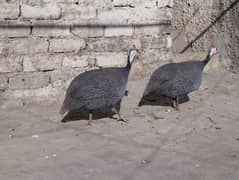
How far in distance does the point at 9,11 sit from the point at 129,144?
225cm

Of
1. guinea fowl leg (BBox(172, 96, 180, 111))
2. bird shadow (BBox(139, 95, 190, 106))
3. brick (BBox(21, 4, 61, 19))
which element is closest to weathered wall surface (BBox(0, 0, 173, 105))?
brick (BBox(21, 4, 61, 19))

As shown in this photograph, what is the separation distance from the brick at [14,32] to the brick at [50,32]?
0.36 feet

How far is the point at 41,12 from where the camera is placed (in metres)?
5.91

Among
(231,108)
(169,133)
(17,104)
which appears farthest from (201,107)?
(17,104)

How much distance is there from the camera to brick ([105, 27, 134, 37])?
6560 mm

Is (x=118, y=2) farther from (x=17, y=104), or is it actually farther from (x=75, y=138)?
(x=75, y=138)

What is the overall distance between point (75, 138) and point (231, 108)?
233cm

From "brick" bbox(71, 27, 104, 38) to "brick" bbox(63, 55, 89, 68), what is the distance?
11.7 inches

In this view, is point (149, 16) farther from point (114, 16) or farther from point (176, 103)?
point (176, 103)

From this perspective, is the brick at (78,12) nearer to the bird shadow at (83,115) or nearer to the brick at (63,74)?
the brick at (63,74)

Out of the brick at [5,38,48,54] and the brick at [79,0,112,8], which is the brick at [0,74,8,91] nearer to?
the brick at [5,38,48,54]

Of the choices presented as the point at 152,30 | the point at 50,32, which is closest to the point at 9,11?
the point at 50,32

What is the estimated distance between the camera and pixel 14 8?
568 centimetres

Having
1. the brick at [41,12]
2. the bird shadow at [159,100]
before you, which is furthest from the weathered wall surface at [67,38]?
the bird shadow at [159,100]
